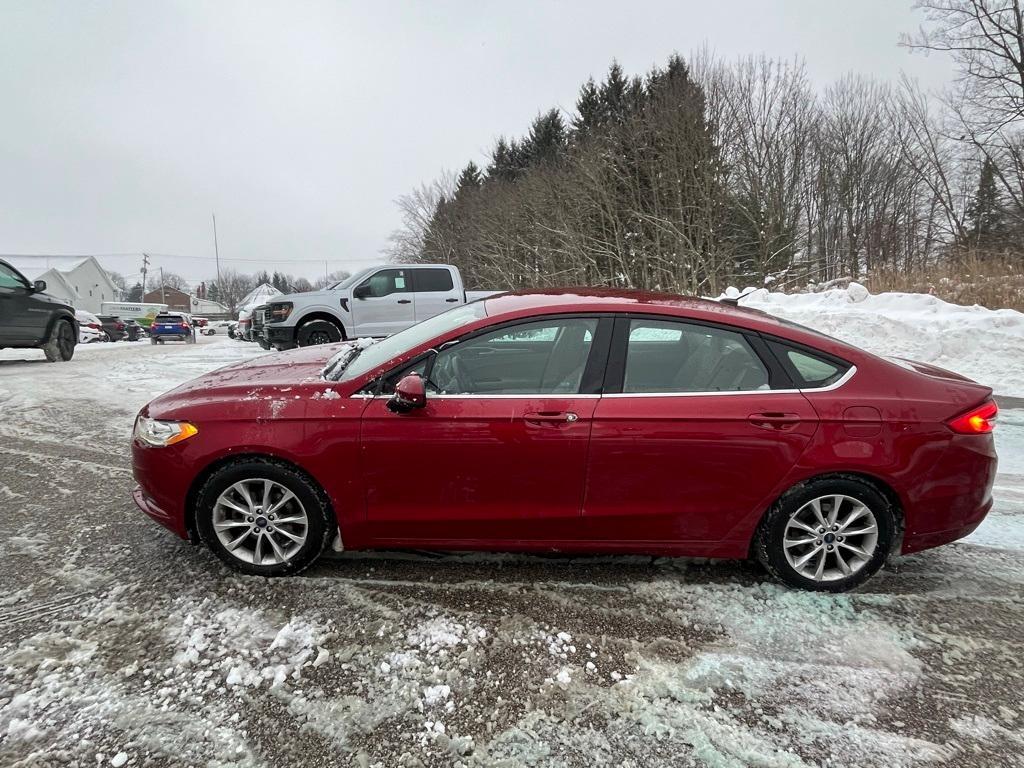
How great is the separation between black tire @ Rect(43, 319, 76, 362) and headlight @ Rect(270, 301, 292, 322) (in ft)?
16.4

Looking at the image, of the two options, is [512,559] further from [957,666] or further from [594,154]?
[594,154]

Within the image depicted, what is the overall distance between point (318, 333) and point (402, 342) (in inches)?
317

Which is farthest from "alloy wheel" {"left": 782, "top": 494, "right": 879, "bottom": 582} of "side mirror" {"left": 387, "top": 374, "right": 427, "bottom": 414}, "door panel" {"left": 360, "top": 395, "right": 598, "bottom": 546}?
"side mirror" {"left": 387, "top": 374, "right": 427, "bottom": 414}

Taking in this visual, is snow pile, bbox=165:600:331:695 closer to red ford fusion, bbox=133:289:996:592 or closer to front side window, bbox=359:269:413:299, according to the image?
red ford fusion, bbox=133:289:996:592

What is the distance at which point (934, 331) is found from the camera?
8.70 meters

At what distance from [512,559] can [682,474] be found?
110 centimetres

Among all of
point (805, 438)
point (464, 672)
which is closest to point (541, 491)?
point (464, 672)

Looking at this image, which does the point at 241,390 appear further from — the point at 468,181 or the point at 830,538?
the point at 468,181

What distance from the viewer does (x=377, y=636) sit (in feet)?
8.18

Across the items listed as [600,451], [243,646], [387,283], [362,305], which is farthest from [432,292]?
[243,646]

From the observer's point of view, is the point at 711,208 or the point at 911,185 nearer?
the point at 711,208

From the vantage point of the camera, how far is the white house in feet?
188

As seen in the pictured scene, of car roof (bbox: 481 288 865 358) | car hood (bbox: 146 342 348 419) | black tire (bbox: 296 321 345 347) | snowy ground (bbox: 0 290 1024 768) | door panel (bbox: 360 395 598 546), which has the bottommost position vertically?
snowy ground (bbox: 0 290 1024 768)

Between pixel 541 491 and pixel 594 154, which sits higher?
pixel 594 154
